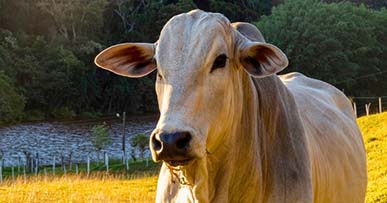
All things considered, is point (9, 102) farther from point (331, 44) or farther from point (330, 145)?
point (330, 145)

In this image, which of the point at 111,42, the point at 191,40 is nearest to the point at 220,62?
the point at 191,40

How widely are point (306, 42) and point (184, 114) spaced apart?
1657 inches

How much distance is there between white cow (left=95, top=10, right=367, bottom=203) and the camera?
10.6ft

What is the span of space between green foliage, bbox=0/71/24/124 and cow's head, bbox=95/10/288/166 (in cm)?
3962

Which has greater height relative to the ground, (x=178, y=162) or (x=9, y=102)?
(x=178, y=162)

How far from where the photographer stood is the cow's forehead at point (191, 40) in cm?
332

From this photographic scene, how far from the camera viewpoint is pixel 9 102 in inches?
1703

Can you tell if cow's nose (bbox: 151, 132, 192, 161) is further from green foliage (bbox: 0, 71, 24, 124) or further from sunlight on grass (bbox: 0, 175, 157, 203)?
green foliage (bbox: 0, 71, 24, 124)

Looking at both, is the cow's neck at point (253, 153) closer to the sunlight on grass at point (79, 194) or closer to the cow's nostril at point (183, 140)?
the cow's nostril at point (183, 140)

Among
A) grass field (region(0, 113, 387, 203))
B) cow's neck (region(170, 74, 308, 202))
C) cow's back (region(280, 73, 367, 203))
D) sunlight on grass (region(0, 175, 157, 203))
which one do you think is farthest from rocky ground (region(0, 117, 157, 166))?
cow's neck (region(170, 74, 308, 202))

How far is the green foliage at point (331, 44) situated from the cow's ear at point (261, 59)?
132ft

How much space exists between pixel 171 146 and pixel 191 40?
0.60 metres

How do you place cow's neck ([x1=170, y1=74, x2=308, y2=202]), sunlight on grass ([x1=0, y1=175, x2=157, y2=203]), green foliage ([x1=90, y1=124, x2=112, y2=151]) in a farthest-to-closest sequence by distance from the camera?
1. green foliage ([x1=90, y1=124, x2=112, y2=151])
2. sunlight on grass ([x1=0, y1=175, x2=157, y2=203])
3. cow's neck ([x1=170, y1=74, x2=308, y2=202])

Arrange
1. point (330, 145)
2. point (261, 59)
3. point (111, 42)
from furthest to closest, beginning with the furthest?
1. point (111, 42)
2. point (330, 145)
3. point (261, 59)
